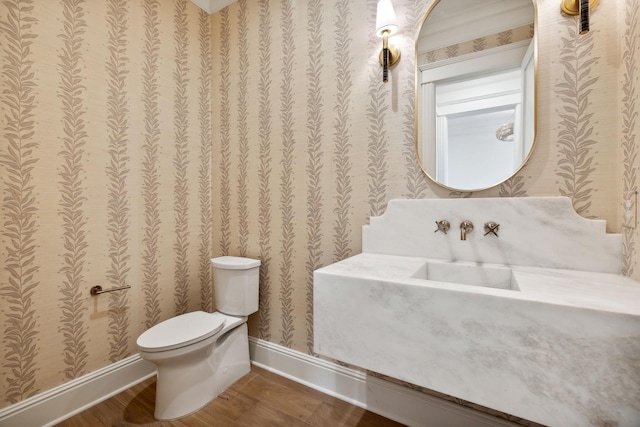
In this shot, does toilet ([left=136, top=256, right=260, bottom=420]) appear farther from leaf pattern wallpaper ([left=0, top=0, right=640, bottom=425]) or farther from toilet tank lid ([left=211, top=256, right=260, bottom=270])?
leaf pattern wallpaper ([left=0, top=0, right=640, bottom=425])

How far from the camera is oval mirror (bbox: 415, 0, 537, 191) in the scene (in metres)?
1.11

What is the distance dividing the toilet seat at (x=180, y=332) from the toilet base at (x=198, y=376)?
96 millimetres

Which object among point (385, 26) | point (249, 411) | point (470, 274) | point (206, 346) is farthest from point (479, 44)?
point (249, 411)

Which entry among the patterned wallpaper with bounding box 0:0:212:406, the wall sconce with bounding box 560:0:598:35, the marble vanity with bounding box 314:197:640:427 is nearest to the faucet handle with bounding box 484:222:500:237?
the marble vanity with bounding box 314:197:640:427

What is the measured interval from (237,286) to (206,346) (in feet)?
1.19

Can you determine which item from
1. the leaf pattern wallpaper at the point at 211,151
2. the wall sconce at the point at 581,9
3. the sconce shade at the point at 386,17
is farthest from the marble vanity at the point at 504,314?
the sconce shade at the point at 386,17

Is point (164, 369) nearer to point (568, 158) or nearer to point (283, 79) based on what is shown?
point (283, 79)

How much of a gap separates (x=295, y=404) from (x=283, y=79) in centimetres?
185

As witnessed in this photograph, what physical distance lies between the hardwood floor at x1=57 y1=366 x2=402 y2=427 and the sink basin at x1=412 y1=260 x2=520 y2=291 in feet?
2.52

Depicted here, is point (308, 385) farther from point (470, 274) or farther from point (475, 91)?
point (475, 91)

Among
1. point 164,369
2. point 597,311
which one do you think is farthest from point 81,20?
point 597,311

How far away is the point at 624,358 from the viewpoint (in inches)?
23.1

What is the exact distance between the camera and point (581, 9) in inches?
37.2

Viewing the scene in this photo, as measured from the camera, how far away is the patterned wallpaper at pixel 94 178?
122cm
